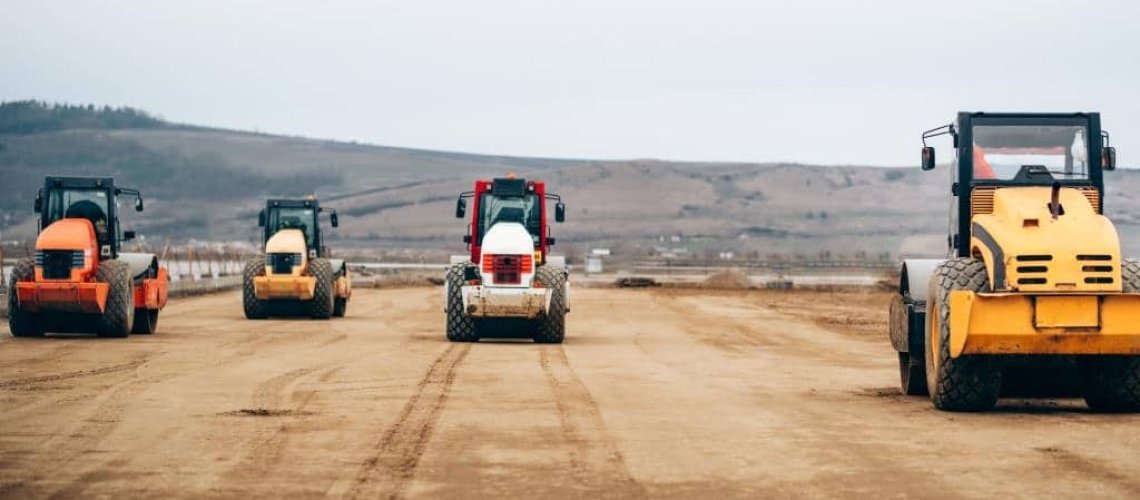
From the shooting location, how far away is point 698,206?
614ft

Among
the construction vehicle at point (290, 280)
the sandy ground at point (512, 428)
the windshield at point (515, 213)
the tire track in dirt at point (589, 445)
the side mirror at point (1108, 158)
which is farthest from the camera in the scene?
the construction vehicle at point (290, 280)

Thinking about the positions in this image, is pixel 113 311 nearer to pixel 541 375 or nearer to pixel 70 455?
pixel 541 375

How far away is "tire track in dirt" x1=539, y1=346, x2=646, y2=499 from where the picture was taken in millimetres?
11711

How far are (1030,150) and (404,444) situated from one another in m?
7.65

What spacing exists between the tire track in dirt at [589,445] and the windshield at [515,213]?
10559mm

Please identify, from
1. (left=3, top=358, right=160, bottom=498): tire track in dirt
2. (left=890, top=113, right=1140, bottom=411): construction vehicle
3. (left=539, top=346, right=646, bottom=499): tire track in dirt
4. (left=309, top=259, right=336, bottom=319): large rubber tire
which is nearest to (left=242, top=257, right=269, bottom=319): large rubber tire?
(left=309, top=259, right=336, bottom=319): large rubber tire

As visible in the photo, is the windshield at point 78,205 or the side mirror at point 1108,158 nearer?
the side mirror at point 1108,158

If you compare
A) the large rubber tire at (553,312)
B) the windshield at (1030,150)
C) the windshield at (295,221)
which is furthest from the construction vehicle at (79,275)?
the windshield at (1030,150)

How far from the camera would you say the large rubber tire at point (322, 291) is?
1547 inches

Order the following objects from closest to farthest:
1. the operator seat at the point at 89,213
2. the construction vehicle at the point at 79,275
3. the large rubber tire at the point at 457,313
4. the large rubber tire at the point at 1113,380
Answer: the large rubber tire at the point at 1113,380 → the construction vehicle at the point at 79,275 → the large rubber tire at the point at 457,313 → the operator seat at the point at 89,213

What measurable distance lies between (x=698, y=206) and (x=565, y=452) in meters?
174

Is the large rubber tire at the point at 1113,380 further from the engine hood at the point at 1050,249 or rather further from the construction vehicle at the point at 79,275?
the construction vehicle at the point at 79,275

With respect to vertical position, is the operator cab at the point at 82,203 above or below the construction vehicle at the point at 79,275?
above

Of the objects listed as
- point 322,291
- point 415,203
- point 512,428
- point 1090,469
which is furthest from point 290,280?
point 415,203
